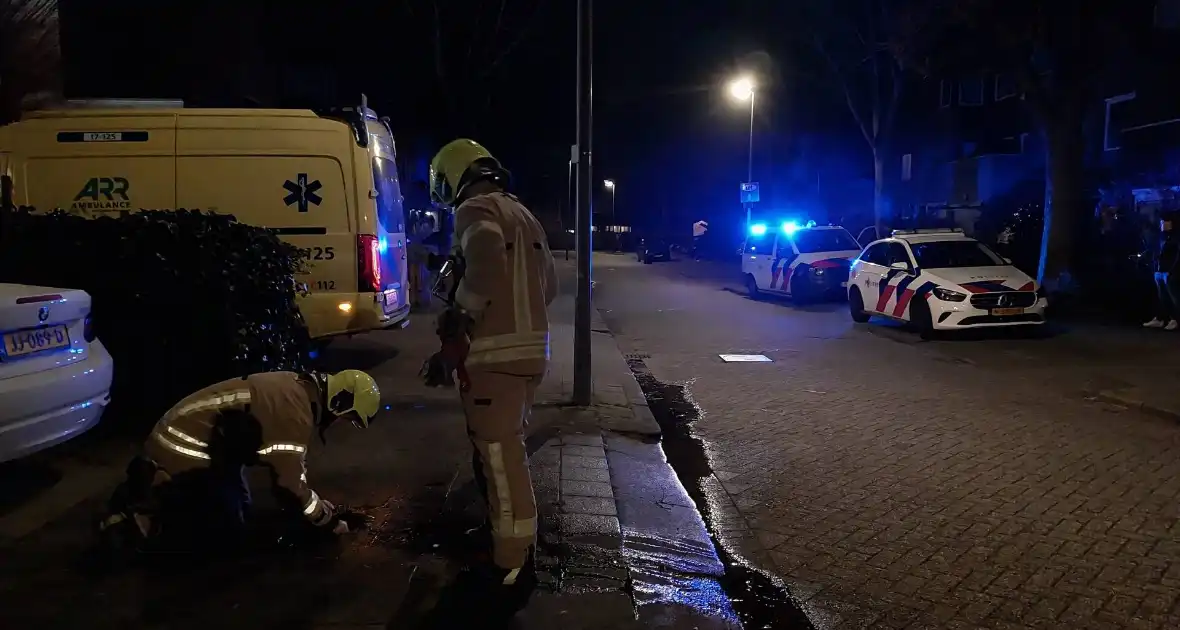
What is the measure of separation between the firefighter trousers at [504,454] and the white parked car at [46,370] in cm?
227

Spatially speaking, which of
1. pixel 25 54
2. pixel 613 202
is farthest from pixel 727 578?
pixel 613 202

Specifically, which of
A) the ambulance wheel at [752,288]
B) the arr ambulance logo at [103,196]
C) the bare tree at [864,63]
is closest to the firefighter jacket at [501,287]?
the arr ambulance logo at [103,196]

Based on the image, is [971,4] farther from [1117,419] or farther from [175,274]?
[175,274]

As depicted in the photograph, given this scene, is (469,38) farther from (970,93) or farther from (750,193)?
(970,93)

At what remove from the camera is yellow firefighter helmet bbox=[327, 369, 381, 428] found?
4199mm

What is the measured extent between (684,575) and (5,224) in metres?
5.25

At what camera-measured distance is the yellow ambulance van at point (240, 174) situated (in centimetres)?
837

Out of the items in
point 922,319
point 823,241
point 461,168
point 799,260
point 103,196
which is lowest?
point 922,319

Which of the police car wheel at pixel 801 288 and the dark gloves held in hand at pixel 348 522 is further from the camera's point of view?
the police car wheel at pixel 801 288

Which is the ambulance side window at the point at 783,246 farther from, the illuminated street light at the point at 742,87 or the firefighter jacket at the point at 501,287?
the firefighter jacket at the point at 501,287

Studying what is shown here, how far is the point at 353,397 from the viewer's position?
4.20 meters

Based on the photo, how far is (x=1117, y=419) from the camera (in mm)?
7773

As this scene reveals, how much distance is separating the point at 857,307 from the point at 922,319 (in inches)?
82.2

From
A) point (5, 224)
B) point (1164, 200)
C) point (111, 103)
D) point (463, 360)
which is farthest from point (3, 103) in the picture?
point (1164, 200)
